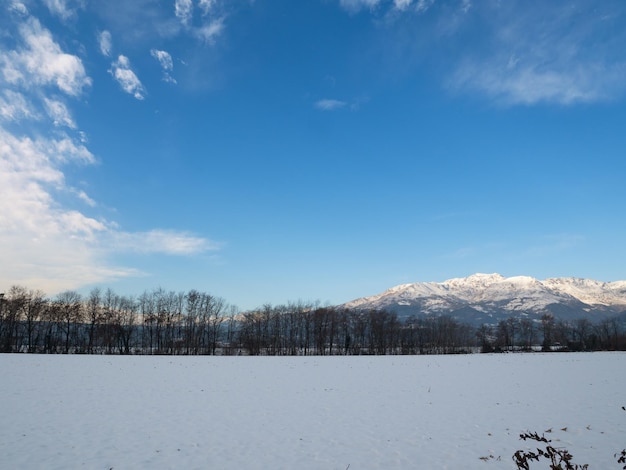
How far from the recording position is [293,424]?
46.1 feet

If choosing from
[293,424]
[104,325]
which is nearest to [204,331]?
[104,325]

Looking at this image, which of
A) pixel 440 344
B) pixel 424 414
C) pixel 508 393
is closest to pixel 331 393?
pixel 424 414

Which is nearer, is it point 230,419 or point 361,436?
point 361,436

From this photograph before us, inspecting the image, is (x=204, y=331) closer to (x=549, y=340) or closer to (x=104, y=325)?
(x=104, y=325)

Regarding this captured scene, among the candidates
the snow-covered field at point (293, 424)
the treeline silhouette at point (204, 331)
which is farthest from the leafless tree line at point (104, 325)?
the snow-covered field at point (293, 424)

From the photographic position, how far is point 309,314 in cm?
10681

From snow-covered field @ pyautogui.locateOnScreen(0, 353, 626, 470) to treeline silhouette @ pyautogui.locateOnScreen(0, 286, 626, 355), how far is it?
6709 cm

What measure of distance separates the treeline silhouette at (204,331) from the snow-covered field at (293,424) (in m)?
67.1

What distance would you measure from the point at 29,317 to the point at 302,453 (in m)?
88.8

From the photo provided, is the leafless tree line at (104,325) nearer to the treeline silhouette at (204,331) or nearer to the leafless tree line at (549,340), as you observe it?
the treeline silhouette at (204,331)

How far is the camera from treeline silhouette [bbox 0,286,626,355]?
78.2 metres

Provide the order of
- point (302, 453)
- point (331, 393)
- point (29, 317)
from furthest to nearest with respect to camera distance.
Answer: point (29, 317)
point (331, 393)
point (302, 453)

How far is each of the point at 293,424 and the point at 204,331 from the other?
284ft

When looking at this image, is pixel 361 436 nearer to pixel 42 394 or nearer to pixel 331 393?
pixel 331 393
